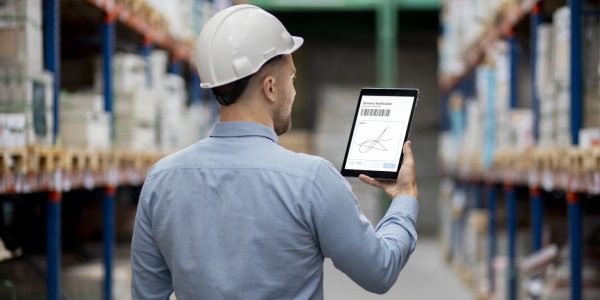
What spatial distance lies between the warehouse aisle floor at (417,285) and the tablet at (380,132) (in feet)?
17.7

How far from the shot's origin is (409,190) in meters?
2.20

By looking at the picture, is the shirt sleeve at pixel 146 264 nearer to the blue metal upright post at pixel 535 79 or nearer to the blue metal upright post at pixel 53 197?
the blue metal upright post at pixel 53 197

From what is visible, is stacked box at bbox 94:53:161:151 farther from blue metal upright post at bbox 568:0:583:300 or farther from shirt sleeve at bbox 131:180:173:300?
shirt sleeve at bbox 131:180:173:300

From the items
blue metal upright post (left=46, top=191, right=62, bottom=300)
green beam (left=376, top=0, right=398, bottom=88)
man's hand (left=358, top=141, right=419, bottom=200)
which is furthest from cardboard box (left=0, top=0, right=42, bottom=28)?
green beam (left=376, top=0, right=398, bottom=88)

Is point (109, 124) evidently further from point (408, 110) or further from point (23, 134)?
point (408, 110)

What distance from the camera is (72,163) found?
4449 mm

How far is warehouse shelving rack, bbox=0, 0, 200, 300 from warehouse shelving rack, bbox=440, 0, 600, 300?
247 cm

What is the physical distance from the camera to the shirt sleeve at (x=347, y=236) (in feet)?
6.27

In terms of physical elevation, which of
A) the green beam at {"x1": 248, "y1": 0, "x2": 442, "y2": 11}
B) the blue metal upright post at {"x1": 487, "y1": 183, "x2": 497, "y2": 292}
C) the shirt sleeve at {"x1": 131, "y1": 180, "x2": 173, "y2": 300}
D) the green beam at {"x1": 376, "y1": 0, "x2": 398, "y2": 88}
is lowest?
the blue metal upright post at {"x1": 487, "y1": 183, "x2": 497, "y2": 292}

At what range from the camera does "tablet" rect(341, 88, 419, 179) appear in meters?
2.22

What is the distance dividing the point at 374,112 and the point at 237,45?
497mm

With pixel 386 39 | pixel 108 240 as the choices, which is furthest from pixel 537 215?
pixel 386 39

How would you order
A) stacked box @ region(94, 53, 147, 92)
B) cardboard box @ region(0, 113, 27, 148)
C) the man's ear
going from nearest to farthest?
the man's ear
cardboard box @ region(0, 113, 27, 148)
stacked box @ region(94, 53, 147, 92)

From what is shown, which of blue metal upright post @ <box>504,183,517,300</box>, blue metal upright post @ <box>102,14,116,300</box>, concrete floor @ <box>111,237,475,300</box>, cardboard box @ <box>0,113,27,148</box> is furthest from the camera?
concrete floor @ <box>111,237,475,300</box>
